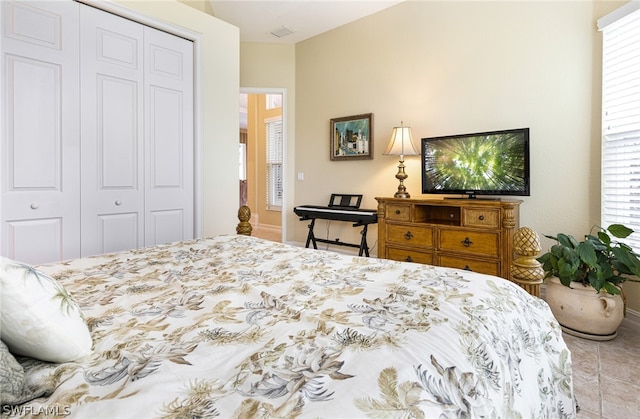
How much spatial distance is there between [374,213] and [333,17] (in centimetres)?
246

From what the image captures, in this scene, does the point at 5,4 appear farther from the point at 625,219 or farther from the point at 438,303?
the point at 625,219

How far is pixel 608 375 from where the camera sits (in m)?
1.78

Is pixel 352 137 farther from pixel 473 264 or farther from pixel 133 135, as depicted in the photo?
pixel 133 135

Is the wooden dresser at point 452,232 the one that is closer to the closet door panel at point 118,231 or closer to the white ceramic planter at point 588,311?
the white ceramic planter at point 588,311

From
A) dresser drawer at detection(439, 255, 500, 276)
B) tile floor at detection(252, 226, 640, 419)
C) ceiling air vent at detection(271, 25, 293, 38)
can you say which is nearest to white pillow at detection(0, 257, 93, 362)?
tile floor at detection(252, 226, 640, 419)

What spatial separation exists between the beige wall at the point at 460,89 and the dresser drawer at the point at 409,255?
2.46 feet

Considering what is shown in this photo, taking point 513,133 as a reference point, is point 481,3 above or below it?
above

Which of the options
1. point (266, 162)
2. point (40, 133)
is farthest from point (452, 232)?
point (266, 162)

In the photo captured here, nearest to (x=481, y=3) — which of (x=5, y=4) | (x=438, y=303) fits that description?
(x=438, y=303)

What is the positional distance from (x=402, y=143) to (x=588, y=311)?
2.07 meters

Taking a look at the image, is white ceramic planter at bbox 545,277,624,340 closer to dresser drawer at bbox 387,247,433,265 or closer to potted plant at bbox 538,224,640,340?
potted plant at bbox 538,224,640,340

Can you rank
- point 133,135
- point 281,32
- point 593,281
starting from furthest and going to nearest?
point 281,32
point 133,135
point 593,281

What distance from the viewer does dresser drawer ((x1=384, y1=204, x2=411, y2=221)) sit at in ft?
10.5

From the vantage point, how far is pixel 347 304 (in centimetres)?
96
